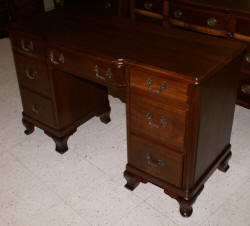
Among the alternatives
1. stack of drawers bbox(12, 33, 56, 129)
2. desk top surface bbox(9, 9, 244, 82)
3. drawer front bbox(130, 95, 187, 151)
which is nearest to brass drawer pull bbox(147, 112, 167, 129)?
drawer front bbox(130, 95, 187, 151)

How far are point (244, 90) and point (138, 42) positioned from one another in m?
1.09

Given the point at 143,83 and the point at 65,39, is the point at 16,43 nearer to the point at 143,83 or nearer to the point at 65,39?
the point at 65,39

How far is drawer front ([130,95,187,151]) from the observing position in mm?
1851

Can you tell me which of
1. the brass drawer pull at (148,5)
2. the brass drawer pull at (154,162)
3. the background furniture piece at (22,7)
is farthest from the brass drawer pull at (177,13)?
the background furniture piece at (22,7)

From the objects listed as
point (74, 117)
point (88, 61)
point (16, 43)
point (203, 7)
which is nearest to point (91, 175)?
point (74, 117)

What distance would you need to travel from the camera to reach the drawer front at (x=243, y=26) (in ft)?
8.26

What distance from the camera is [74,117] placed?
267cm

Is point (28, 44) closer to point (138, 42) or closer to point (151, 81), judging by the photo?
point (138, 42)

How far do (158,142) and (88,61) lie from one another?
1.86 ft

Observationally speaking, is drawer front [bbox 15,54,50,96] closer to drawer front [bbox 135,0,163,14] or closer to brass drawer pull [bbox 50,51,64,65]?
brass drawer pull [bbox 50,51,64,65]

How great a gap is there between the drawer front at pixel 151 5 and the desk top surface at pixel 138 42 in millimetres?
706

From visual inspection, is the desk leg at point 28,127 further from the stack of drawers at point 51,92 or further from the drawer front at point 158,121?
the drawer front at point 158,121

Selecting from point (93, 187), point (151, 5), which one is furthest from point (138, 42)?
point (151, 5)

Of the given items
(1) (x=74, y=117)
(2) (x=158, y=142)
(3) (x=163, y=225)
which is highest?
(2) (x=158, y=142)
